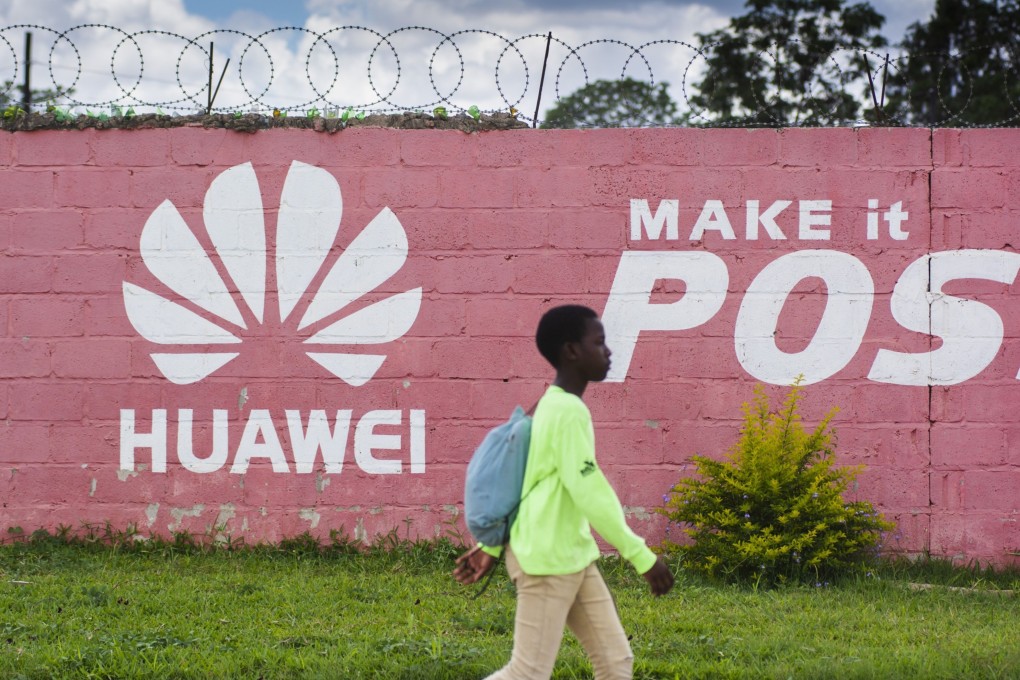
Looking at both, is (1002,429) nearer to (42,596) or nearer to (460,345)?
(460,345)

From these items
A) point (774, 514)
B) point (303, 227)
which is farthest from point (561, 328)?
point (303, 227)

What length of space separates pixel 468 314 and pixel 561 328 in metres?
3.00

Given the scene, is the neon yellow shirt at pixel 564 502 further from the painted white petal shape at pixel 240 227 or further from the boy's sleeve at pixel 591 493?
the painted white petal shape at pixel 240 227

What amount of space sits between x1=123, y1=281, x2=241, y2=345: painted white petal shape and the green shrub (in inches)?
110

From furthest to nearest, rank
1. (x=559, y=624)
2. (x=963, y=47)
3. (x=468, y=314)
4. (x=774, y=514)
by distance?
(x=963, y=47) → (x=468, y=314) → (x=774, y=514) → (x=559, y=624)

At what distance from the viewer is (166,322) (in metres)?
6.60

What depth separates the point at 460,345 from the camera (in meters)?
6.54

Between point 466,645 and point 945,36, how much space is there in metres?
32.0

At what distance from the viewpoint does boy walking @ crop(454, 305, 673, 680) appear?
3.38 metres

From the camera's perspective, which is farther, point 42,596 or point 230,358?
point 230,358

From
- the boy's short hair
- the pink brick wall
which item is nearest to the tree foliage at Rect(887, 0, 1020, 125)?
the pink brick wall

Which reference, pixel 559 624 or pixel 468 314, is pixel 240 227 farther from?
pixel 559 624

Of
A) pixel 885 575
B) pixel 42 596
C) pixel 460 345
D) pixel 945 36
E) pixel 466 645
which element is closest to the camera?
pixel 466 645

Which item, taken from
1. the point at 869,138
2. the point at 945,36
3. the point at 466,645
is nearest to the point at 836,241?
the point at 869,138
